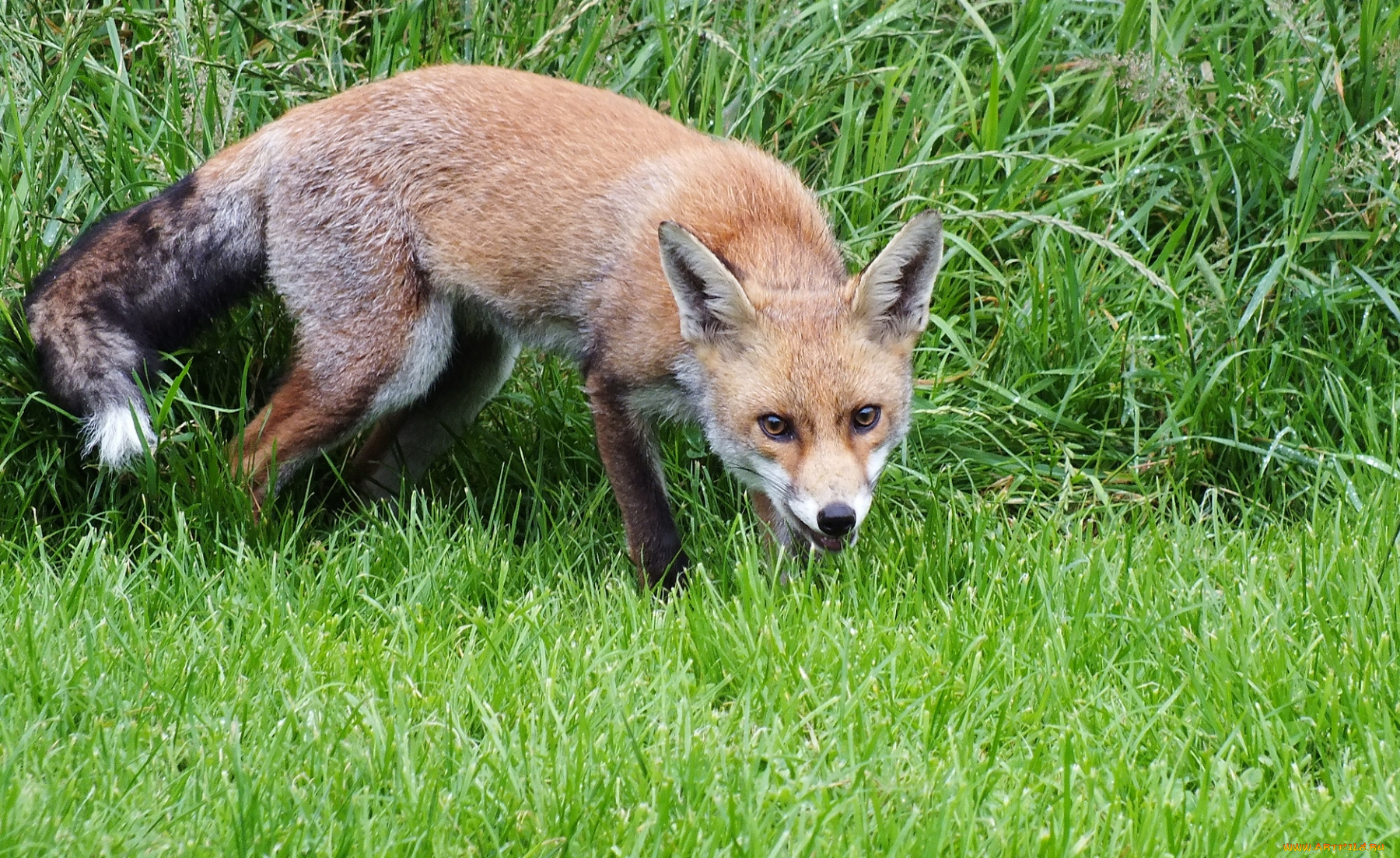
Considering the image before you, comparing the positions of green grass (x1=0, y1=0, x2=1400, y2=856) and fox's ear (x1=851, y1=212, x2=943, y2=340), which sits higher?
fox's ear (x1=851, y1=212, x2=943, y2=340)

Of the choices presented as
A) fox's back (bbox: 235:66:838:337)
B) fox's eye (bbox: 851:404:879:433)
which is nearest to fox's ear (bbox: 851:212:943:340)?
fox's eye (bbox: 851:404:879:433)

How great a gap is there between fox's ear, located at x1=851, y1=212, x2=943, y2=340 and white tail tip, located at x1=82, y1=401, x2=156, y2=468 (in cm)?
223

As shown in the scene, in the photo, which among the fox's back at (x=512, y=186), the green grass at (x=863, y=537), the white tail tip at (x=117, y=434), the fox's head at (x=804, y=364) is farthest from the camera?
the fox's back at (x=512, y=186)

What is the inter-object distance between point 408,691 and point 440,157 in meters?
2.24

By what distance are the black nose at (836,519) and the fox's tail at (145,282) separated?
2.18m

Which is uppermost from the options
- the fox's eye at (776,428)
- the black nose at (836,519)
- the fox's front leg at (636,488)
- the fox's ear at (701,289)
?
the fox's ear at (701,289)

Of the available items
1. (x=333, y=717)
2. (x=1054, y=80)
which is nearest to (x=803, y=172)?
(x=1054, y=80)

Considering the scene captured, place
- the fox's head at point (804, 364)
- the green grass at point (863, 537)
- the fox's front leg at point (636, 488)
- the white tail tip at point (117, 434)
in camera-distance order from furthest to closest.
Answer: the fox's front leg at point (636, 488) < the white tail tip at point (117, 434) < the fox's head at point (804, 364) < the green grass at point (863, 537)

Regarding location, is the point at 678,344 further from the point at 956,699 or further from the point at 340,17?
the point at 340,17

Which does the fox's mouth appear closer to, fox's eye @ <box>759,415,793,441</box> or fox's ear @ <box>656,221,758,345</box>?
fox's eye @ <box>759,415,793,441</box>

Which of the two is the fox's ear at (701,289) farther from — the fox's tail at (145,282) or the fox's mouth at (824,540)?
the fox's tail at (145,282)

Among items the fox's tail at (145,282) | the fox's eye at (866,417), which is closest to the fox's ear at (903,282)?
the fox's eye at (866,417)

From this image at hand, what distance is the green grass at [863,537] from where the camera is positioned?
8.86 feet

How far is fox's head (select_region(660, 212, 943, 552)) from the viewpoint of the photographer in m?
3.96
